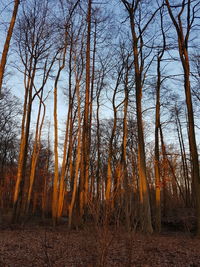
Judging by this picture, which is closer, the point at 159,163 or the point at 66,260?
the point at 66,260

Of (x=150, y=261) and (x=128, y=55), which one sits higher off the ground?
(x=128, y=55)

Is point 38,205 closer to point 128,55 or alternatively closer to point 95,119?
point 95,119

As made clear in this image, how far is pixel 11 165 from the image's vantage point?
87.1 ft

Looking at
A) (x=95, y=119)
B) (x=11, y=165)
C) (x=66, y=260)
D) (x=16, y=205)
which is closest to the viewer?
(x=66, y=260)

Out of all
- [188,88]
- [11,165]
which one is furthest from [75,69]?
[11,165]

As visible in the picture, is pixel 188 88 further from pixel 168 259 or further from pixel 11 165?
pixel 11 165

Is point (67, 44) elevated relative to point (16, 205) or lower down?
elevated

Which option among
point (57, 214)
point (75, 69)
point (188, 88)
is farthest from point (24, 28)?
point (57, 214)

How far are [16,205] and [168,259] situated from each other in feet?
27.4

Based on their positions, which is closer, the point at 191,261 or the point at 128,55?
the point at 191,261

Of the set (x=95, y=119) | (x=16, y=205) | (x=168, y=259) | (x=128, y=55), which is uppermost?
(x=128, y=55)

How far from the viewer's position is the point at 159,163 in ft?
40.5

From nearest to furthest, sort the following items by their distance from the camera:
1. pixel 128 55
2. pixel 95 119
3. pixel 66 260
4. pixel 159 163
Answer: pixel 66 260
pixel 159 163
pixel 128 55
pixel 95 119

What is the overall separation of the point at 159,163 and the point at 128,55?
870 cm
